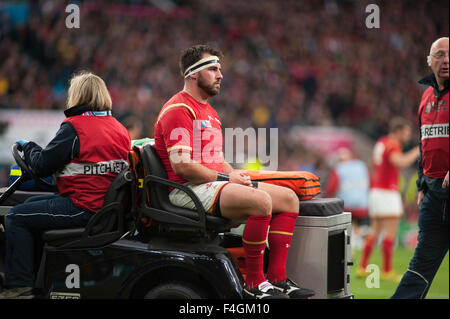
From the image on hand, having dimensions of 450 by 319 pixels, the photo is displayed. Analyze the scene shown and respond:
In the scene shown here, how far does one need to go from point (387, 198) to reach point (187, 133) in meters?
4.67

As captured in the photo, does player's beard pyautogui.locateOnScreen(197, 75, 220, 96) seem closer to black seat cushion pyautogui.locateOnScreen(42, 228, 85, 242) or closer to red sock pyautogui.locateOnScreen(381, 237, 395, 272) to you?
black seat cushion pyautogui.locateOnScreen(42, 228, 85, 242)

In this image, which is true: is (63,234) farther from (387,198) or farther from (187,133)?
(387,198)

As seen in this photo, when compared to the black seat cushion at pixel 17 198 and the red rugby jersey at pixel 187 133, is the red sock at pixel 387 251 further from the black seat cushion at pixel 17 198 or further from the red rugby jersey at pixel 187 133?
the black seat cushion at pixel 17 198

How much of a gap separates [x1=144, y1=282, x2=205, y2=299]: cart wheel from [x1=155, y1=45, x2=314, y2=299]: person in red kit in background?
0.29 metres

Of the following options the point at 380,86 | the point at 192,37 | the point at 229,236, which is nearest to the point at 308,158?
the point at 380,86

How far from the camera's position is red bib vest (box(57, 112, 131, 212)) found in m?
3.65

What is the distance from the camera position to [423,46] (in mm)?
17406

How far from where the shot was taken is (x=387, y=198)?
7.55m

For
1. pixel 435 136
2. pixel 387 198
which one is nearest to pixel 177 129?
pixel 435 136

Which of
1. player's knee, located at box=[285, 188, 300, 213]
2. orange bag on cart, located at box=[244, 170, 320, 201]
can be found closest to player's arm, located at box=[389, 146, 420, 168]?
orange bag on cart, located at box=[244, 170, 320, 201]

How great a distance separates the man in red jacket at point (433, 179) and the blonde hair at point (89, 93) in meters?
Result: 2.05

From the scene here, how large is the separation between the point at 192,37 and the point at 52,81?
456 centimetres

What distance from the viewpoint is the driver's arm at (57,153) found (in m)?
3.57

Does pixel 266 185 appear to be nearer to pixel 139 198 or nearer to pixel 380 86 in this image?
pixel 139 198
